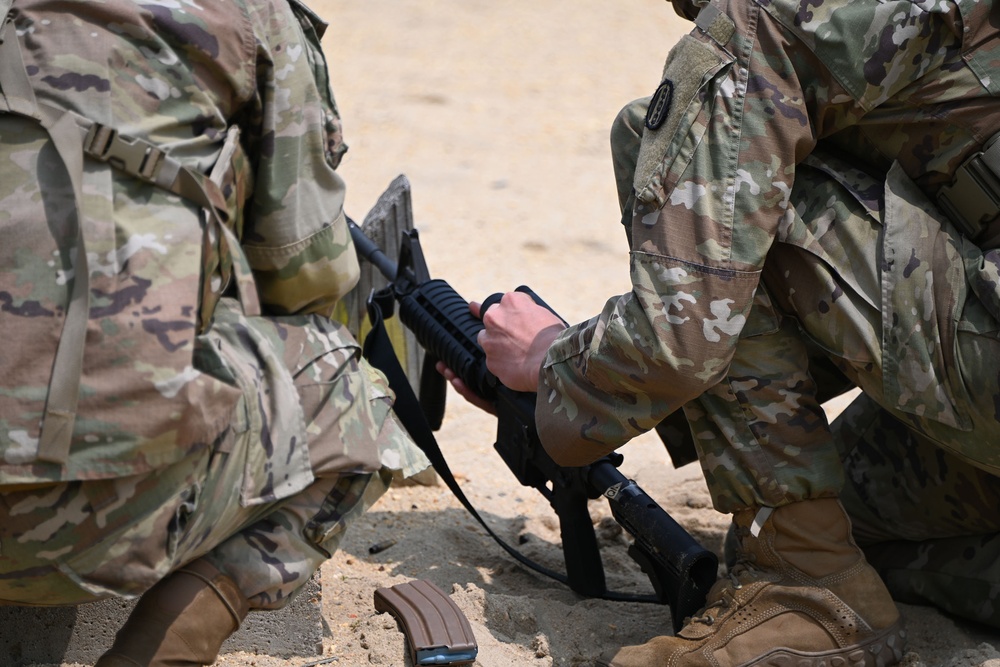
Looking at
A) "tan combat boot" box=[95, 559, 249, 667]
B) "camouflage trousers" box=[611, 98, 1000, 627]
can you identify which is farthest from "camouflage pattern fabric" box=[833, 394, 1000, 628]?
"tan combat boot" box=[95, 559, 249, 667]

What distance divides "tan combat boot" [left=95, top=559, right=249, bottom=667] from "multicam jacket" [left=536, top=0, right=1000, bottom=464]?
833 millimetres

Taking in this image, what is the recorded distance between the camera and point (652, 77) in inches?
341

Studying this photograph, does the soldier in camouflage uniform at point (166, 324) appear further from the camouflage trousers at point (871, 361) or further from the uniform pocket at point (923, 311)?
the uniform pocket at point (923, 311)

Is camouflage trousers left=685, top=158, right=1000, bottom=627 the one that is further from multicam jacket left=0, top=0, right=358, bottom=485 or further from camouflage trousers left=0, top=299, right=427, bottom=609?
multicam jacket left=0, top=0, right=358, bottom=485

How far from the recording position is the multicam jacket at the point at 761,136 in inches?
79.8

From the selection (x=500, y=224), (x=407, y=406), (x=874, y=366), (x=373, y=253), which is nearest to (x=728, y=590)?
(x=874, y=366)

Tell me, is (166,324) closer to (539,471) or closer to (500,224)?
(539,471)

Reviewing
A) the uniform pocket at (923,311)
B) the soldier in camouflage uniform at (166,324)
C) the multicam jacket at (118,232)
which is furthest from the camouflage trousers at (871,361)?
the multicam jacket at (118,232)

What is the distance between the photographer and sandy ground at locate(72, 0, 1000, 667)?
2.54m

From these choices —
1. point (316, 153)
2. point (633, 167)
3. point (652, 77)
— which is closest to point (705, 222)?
point (633, 167)

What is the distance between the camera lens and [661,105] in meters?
2.13

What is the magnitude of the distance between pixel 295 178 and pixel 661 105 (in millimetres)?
692

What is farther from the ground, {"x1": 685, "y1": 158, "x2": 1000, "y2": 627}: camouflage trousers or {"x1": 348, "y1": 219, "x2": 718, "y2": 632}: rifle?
{"x1": 685, "y1": 158, "x2": 1000, "y2": 627}: camouflage trousers

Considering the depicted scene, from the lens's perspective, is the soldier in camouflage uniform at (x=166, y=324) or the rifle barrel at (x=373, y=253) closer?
the soldier in camouflage uniform at (x=166, y=324)
